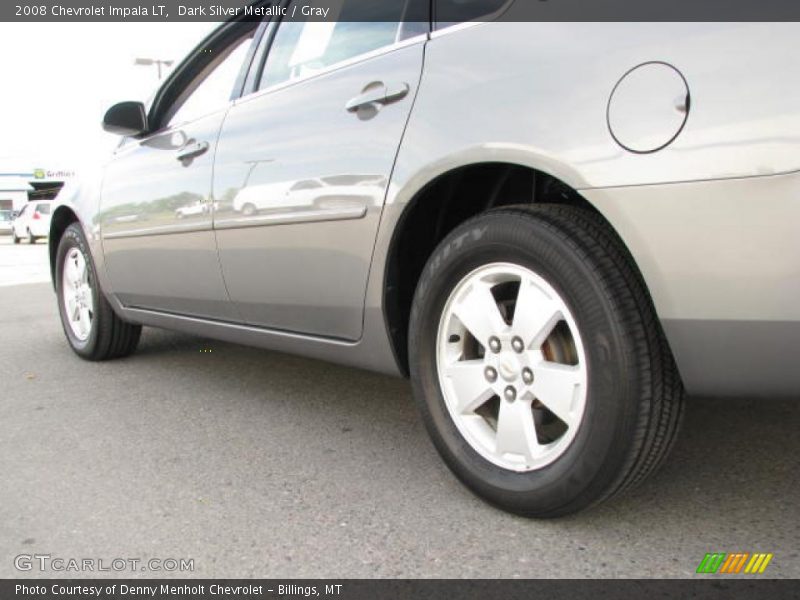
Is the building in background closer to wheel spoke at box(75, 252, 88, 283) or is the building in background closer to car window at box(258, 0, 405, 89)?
wheel spoke at box(75, 252, 88, 283)

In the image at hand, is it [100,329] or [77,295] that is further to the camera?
[77,295]

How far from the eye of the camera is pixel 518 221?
181 centimetres

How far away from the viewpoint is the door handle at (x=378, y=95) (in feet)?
6.77

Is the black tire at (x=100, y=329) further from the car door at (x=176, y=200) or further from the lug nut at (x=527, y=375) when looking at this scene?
the lug nut at (x=527, y=375)

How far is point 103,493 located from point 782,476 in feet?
6.64

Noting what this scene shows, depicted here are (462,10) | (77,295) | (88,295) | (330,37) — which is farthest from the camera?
(77,295)

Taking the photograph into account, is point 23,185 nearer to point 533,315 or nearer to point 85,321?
point 85,321

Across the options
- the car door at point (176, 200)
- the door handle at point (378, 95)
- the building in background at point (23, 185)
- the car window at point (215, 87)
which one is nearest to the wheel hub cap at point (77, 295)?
the car door at point (176, 200)

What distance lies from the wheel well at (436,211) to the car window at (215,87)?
4.08 feet

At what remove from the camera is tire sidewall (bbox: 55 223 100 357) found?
394 centimetres

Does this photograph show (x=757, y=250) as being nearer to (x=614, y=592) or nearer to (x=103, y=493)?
(x=614, y=592)

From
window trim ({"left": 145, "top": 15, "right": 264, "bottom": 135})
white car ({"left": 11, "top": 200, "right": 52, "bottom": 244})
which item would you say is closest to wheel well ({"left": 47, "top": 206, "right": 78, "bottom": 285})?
window trim ({"left": 145, "top": 15, "right": 264, "bottom": 135})

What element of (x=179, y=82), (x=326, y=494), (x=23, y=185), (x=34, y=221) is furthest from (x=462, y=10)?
(x=23, y=185)

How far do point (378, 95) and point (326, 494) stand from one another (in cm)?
119
